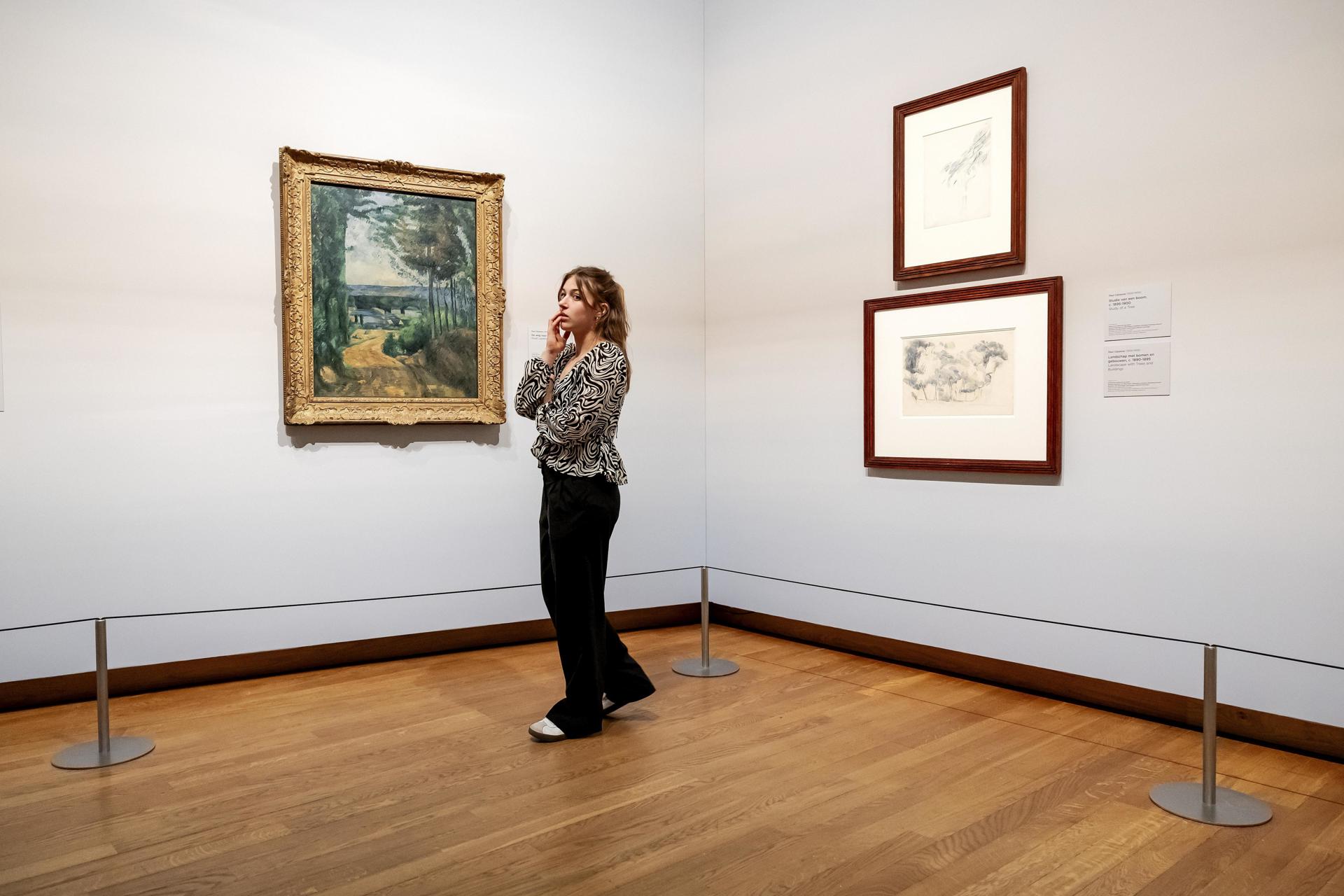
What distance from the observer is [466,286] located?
728 cm

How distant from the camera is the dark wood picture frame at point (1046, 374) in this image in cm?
591

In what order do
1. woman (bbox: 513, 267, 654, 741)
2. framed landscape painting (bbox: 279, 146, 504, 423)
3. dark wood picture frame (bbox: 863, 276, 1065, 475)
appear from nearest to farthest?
woman (bbox: 513, 267, 654, 741) < dark wood picture frame (bbox: 863, 276, 1065, 475) < framed landscape painting (bbox: 279, 146, 504, 423)

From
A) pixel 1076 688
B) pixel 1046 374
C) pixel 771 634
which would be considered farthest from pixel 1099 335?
pixel 771 634

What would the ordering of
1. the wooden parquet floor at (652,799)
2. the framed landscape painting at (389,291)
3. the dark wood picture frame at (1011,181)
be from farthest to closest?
the framed landscape painting at (389,291) < the dark wood picture frame at (1011,181) < the wooden parquet floor at (652,799)

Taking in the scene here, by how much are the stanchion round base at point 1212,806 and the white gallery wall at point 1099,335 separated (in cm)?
95

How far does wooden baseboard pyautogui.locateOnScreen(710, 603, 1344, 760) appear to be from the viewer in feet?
16.3

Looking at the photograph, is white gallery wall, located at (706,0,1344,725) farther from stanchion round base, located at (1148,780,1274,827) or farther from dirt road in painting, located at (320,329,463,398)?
dirt road in painting, located at (320,329,463,398)

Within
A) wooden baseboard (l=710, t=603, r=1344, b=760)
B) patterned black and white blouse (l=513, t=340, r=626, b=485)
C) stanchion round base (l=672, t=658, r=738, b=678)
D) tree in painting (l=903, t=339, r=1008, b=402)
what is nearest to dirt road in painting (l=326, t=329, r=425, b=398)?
patterned black and white blouse (l=513, t=340, r=626, b=485)

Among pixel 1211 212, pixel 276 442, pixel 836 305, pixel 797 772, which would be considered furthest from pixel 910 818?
pixel 276 442

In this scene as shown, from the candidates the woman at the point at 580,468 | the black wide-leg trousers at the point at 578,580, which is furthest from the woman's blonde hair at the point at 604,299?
the black wide-leg trousers at the point at 578,580

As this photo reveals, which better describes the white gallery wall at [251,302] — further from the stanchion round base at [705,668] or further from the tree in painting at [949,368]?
the tree in painting at [949,368]

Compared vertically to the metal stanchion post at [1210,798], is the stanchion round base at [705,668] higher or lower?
lower

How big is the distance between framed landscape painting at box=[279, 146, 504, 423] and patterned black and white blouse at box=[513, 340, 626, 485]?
2265 millimetres

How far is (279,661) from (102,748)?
175 centimetres
